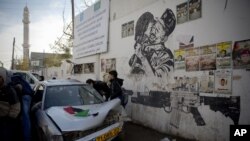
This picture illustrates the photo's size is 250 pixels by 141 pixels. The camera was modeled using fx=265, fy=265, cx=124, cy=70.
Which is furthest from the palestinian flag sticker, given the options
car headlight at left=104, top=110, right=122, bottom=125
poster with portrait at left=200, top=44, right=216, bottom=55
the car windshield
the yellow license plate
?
poster with portrait at left=200, top=44, right=216, bottom=55

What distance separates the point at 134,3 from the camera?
9125 mm

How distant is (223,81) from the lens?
5.44 meters

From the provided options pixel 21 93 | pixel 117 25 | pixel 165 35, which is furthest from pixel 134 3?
pixel 21 93

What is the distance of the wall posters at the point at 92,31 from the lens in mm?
11113

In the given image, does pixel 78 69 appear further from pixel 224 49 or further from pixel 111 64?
pixel 224 49

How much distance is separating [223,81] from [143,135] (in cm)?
266

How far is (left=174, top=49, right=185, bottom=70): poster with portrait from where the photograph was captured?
6.57 meters

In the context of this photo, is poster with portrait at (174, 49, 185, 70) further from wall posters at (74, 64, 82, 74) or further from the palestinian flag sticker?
wall posters at (74, 64, 82, 74)

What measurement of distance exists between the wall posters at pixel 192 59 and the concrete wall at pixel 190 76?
0.12 meters

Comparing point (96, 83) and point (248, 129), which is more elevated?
point (96, 83)

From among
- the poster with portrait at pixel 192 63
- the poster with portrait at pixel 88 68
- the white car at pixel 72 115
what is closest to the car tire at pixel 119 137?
the white car at pixel 72 115

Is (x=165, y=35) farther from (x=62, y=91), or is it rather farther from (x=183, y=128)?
(x=62, y=91)

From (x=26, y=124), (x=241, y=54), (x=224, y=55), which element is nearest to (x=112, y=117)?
(x=26, y=124)

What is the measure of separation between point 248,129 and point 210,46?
6.45ft
